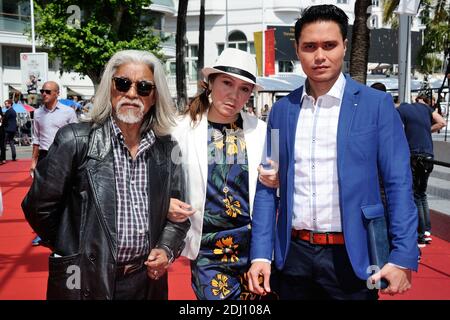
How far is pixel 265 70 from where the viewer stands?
19.9 metres

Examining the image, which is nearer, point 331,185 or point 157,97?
point 331,185

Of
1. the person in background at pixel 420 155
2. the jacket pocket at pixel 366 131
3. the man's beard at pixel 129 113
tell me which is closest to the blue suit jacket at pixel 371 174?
the jacket pocket at pixel 366 131

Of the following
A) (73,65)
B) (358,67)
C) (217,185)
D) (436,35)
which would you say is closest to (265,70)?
(73,65)

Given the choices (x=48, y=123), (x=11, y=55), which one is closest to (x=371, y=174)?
(x=48, y=123)

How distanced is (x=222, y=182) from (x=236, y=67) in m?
0.66

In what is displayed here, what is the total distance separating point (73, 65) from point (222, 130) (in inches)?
876

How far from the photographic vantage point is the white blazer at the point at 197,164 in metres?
2.81

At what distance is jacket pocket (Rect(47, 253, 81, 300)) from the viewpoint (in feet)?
7.34

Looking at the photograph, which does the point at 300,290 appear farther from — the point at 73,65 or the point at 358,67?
the point at 73,65

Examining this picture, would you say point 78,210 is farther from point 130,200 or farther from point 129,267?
point 129,267

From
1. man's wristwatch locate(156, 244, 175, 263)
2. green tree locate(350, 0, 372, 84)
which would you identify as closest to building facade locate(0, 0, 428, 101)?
green tree locate(350, 0, 372, 84)

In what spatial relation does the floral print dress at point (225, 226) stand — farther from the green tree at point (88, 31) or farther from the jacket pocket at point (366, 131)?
the green tree at point (88, 31)

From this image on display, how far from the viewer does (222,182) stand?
9.39 feet

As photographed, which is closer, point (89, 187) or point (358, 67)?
point (89, 187)
